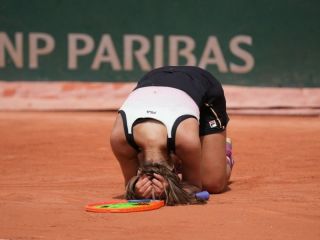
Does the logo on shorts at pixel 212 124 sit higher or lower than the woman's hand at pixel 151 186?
higher

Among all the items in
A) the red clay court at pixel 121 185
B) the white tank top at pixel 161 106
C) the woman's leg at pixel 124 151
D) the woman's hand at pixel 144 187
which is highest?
the white tank top at pixel 161 106

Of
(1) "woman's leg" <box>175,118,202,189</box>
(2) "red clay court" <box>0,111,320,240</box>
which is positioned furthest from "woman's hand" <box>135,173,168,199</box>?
(1) "woman's leg" <box>175,118,202,189</box>

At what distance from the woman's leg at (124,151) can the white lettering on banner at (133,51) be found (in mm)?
5200

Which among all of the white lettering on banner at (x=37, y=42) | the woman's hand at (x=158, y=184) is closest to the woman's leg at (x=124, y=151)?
the woman's hand at (x=158, y=184)

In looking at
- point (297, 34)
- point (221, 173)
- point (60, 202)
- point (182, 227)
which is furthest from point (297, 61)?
point (182, 227)

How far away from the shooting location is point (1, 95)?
1097 cm

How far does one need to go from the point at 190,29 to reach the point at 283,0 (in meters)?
1.15

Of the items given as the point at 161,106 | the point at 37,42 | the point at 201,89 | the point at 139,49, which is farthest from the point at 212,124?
the point at 37,42

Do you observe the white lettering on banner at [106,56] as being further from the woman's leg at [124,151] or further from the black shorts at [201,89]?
the woman's leg at [124,151]

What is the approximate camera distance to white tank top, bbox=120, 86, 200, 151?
547 cm

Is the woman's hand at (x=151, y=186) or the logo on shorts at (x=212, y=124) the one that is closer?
the woman's hand at (x=151, y=186)

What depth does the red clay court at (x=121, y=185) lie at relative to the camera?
15.6 feet

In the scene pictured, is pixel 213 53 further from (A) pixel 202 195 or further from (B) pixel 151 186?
(B) pixel 151 186

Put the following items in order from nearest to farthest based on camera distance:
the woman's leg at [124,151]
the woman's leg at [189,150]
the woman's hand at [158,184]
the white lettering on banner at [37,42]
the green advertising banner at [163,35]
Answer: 1. the woman's hand at [158,184]
2. the woman's leg at [189,150]
3. the woman's leg at [124,151]
4. the green advertising banner at [163,35]
5. the white lettering on banner at [37,42]
